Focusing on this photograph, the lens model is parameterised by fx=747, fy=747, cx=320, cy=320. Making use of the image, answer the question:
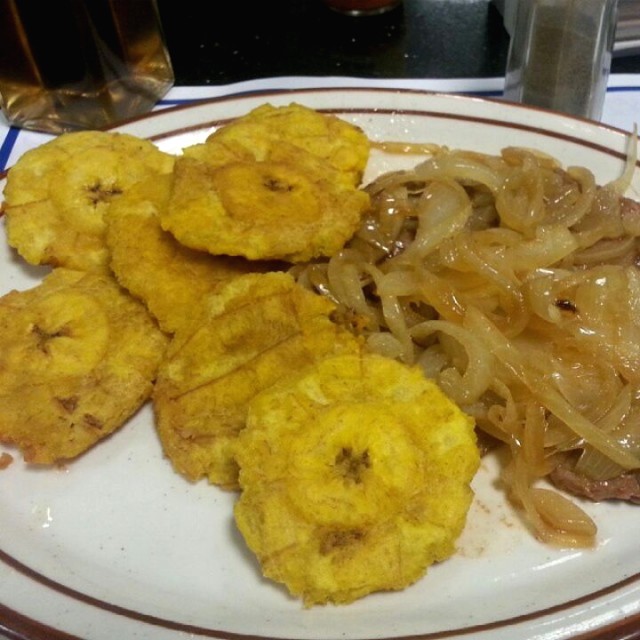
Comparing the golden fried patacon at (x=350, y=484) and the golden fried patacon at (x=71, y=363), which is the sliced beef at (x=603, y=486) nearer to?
the golden fried patacon at (x=350, y=484)

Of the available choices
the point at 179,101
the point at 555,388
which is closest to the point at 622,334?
the point at 555,388

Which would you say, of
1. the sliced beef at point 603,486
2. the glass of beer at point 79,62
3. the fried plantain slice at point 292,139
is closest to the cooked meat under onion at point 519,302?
the sliced beef at point 603,486

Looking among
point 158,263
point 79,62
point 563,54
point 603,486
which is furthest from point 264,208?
point 563,54

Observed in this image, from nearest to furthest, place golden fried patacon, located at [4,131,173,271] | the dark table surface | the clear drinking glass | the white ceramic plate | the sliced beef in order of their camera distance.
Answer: the white ceramic plate → the sliced beef → golden fried patacon, located at [4,131,173,271] → the clear drinking glass → the dark table surface

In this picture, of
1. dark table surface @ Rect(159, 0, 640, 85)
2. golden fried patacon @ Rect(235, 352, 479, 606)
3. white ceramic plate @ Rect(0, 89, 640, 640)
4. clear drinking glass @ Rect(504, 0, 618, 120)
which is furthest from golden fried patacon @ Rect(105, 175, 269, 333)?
dark table surface @ Rect(159, 0, 640, 85)

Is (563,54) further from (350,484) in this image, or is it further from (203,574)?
(203,574)

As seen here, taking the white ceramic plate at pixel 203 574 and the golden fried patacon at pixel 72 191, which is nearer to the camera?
the white ceramic plate at pixel 203 574

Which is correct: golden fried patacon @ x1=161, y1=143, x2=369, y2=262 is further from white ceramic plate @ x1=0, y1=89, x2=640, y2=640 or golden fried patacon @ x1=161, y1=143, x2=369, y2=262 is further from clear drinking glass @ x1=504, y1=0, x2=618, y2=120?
clear drinking glass @ x1=504, y1=0, x2=618, y2=120
